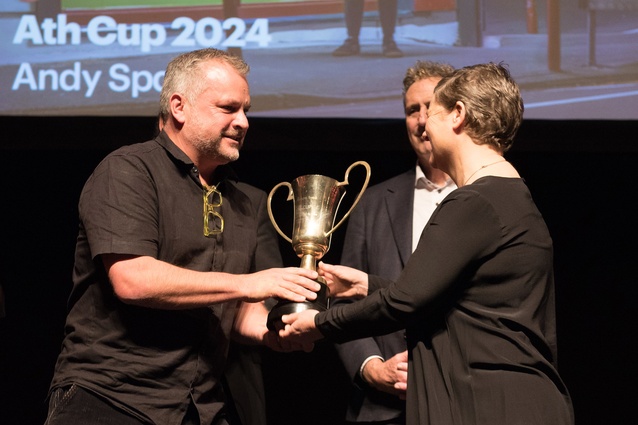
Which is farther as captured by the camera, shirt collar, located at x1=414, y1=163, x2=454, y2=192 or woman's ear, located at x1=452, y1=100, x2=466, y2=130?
shirt collar, located at x1=414, y1=163, x2=454, y2=192

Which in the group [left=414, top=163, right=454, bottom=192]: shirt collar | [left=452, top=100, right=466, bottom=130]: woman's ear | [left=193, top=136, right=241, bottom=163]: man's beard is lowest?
[left=414, top=163, right=454, bottom=192]: shirt collar

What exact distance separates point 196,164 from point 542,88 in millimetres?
1797

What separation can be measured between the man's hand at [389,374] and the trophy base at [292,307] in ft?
1.01

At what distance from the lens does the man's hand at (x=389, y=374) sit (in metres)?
2.79

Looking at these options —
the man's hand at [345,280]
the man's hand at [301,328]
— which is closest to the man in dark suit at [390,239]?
the man's hand at [345,280]

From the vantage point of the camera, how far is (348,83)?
395 cm

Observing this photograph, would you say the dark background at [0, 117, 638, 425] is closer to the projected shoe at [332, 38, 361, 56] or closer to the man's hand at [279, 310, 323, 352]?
the projected shoe at [332, 38, 361, 56]

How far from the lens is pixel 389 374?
2.85 meters

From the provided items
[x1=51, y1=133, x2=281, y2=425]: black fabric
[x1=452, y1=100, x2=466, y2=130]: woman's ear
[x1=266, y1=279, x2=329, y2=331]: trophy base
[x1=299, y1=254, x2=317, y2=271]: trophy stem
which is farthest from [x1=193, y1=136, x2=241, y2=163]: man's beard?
[x1=452, y1=100, x2=466, y2=130]: woman's ear

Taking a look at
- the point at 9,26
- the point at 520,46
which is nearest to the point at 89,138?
the point at 9,26

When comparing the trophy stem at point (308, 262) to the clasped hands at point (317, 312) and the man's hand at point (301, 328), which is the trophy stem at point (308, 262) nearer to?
the clasped hands at point (317, 312)

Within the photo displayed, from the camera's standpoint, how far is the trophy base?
103 inches

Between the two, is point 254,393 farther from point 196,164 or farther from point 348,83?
point 348,83

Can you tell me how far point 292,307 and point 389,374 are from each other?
1.42 ft
